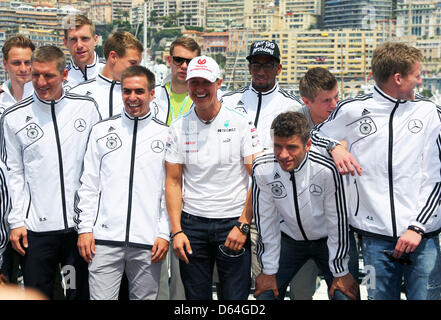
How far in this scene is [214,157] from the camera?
4.11 m

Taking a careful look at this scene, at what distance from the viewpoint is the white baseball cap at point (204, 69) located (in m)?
4.07

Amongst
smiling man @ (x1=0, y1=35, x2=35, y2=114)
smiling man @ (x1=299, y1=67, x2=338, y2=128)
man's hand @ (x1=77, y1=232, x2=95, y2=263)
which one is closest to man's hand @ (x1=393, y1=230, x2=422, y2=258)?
smiling man @ (x1=299, y1=67, x2=338, y2=128)

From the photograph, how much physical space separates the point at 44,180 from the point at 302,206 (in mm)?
1963

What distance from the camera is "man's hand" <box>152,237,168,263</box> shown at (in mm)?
4145

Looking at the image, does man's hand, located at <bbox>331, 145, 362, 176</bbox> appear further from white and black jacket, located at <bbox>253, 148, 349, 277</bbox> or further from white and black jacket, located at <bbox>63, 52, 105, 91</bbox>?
white and black jacket, located at <bbox>63, 52, 105, 91</bbox>

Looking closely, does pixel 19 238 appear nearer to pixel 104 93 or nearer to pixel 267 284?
pixel 104 93

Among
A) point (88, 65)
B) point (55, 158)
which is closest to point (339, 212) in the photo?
point (55, 158)

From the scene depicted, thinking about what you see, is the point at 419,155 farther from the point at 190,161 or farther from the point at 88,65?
the point at 88,65

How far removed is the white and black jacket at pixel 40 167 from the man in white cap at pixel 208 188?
79 centimetres

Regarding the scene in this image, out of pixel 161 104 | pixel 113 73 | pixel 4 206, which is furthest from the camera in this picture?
pixel 161 104

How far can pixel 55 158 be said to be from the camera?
14.2 ft

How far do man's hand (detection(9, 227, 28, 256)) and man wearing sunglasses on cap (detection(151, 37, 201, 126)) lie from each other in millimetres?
1631

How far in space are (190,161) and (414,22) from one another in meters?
116

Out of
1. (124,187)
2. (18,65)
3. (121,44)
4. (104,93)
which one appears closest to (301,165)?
(124,187)
